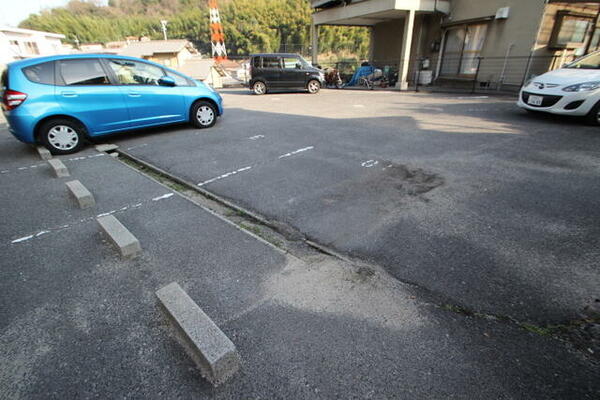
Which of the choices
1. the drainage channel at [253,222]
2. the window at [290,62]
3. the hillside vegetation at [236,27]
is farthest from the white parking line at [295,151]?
the hillside vegetation at [236,27]

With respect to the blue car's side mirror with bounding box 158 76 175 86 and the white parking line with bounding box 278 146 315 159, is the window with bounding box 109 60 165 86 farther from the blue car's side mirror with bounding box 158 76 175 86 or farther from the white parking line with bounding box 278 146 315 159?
the white parking line with bounding box 278 146 315 159

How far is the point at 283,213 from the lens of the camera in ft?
11.0

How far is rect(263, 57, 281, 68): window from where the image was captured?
14.2 m

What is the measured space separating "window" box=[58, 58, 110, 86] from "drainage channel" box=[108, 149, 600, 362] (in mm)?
2003

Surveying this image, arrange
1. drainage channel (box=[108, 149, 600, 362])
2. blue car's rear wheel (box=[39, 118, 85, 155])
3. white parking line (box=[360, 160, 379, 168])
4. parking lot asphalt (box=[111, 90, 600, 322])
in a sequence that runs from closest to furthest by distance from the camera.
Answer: drainage channel (box=[108, 149, 600, 362]) → parking lot asphalt (box=[111, 90, 600, 322]) → white parking line (box=[360, 160, 379, 168]) → blue car's rear wheel (box=[39, 118, 85, 155])

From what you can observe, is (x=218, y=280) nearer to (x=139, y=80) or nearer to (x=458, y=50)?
(x=139, y=80)

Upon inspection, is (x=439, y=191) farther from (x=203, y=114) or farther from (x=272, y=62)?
(x=272, y=62)

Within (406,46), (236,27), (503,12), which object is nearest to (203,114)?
(406,46)

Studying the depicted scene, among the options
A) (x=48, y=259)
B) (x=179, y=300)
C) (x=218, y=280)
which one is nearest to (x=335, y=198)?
(x=218, y=280)

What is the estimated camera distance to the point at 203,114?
7191 millimetres

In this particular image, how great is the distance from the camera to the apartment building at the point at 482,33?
1078cm

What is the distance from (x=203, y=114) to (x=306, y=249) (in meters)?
5.69

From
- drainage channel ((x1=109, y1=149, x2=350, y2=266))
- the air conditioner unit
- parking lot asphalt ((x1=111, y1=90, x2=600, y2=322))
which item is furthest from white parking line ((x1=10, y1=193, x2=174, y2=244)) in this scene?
the air conditioner unit

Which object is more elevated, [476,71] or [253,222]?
[476,71]
